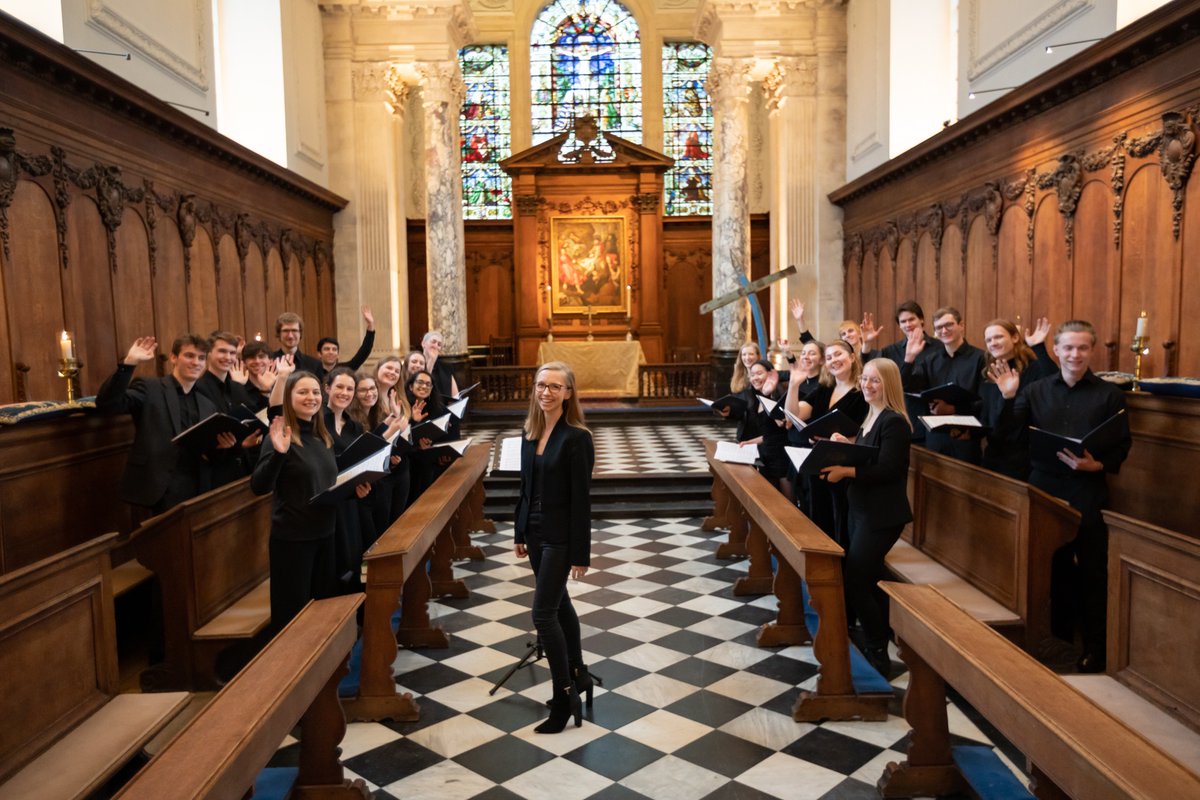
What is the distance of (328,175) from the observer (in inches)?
627

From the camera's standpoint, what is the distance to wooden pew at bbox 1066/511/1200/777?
3234 mm

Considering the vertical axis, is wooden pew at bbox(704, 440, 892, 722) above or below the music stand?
above

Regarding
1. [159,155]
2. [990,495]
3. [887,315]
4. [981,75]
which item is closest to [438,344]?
[159,155]

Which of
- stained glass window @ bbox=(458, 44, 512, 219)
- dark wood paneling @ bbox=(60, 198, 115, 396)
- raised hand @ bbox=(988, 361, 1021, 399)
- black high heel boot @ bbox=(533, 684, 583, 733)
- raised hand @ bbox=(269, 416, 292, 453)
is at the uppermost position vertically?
stained glass window @ bbox=(458, 44, 512, 219)

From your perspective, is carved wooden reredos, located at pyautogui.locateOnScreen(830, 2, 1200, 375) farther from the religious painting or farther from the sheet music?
the religious painting

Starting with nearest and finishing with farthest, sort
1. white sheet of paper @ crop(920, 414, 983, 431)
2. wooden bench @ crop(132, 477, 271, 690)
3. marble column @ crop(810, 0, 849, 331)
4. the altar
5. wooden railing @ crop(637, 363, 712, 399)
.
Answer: wooden bench @ crop(132, 477, 271, 690)
white sheet of paper @ crop(920, 414, 983, 431)
marble column @ crop(810, 0, 849, 331)
wooden railing @ crop(637, 363, 712, 399)
the altar

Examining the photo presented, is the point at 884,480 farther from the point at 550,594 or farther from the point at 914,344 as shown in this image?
the point at 914,344

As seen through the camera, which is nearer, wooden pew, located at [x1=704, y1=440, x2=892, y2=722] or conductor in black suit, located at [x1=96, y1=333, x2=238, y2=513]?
wooden pew, located at [x1=704, y1=440, x2=892, y2=722]

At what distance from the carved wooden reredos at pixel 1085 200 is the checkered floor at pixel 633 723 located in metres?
4.29

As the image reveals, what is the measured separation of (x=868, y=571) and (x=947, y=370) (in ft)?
7.55

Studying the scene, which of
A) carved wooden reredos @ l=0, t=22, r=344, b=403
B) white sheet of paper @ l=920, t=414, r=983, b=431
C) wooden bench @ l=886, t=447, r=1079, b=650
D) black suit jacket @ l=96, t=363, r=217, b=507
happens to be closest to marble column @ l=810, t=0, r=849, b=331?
carved wooden reredos @ l=0, t=22, r=344, b=403

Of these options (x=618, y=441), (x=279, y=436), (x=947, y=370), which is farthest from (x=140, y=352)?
(x=618, y=441)

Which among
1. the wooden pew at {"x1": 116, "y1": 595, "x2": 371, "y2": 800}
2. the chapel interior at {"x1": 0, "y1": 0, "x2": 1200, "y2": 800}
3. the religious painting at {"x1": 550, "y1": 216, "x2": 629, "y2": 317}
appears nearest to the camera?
the wooden pew at {"x1": 116, "y1": 595, "x2": 371, "y2": 800}

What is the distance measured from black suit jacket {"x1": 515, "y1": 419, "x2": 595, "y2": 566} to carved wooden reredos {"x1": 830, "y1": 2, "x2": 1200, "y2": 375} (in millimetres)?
5435
